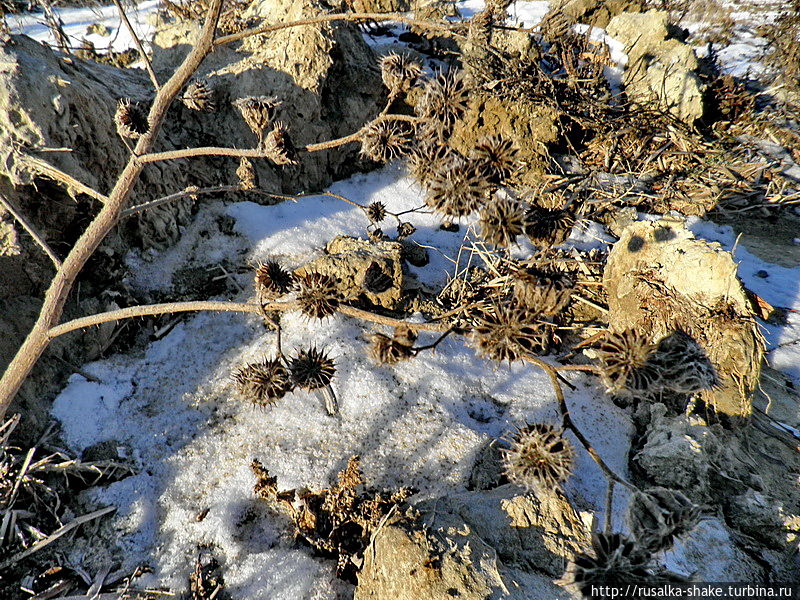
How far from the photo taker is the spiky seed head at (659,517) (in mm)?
1493

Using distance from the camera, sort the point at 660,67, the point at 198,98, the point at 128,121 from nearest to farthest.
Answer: the point at 128,121, the point at 198,98, the point at 660,67

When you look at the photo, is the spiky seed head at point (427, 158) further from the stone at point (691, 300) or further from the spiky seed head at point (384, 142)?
the stone at point (691, 300)

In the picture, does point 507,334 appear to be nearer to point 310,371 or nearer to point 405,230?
point 310,371

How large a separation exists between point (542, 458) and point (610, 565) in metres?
0.38

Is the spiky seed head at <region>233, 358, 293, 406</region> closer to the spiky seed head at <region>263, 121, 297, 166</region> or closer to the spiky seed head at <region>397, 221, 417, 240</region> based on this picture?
the spiky seed head at <region>263, 121, 297, 166</region>

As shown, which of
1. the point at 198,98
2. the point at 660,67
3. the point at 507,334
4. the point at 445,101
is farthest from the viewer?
the point at 660,67

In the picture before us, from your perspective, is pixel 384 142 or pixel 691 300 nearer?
pixel 384 142

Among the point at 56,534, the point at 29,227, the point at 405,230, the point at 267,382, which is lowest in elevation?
the point at 56,534

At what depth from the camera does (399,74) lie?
2.44 m

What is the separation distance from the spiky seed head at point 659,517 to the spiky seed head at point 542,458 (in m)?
0.26

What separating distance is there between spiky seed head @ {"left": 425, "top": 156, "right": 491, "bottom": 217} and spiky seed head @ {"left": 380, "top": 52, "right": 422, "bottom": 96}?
736mm

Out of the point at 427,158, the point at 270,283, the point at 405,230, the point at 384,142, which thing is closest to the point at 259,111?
the point at 384,142

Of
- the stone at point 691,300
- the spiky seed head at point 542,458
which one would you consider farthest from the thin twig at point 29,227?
the stone at point 691,300

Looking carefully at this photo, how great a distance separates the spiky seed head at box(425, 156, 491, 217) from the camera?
6.27ft
